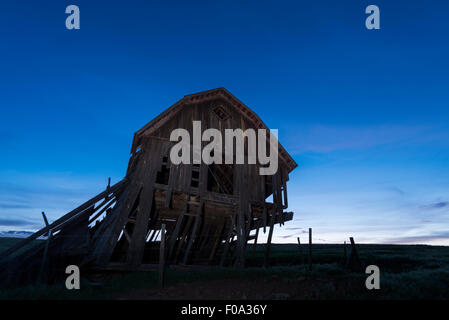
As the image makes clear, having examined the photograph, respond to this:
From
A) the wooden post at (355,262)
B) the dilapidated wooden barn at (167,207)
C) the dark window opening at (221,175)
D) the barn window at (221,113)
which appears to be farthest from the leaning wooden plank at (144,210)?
the wooden post at (355,262)

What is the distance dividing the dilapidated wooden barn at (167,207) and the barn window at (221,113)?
0.23 feet

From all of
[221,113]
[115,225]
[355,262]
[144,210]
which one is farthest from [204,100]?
[355,262]

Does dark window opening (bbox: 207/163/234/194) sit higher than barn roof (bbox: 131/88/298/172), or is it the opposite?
barn roof (bbox: 131/88/298/172)

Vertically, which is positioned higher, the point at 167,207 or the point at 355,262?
the point at 167,207

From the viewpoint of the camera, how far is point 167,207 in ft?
56.8

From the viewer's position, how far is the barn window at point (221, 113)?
63.7 feet

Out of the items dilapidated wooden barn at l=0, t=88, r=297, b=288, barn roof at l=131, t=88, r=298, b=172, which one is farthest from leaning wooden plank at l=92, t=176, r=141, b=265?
barn roof at l=131, t=88, r=298, b=172

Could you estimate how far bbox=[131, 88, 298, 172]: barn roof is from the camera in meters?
16.3

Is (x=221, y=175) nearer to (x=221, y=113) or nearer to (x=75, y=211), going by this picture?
(x=221, y=113)

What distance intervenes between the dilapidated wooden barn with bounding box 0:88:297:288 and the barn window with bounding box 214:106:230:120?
7 cm

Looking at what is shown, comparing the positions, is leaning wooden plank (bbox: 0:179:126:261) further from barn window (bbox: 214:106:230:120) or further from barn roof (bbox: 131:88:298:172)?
barn window (bbox: 214:106:230:120)

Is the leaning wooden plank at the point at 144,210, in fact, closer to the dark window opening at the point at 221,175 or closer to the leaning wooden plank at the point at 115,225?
the leaning wooden plank at the point at 115,225

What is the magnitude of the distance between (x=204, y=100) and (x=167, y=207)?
23.9 ft
